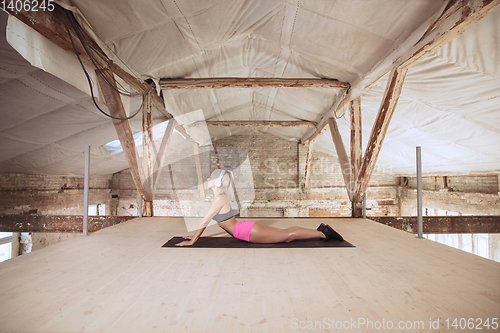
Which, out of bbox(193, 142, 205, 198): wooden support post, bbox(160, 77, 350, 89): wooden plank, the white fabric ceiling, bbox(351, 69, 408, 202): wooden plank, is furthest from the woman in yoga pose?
bbox(193, 142, 205, 198): wooden support post

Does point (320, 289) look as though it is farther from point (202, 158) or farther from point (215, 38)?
point (202, 158)

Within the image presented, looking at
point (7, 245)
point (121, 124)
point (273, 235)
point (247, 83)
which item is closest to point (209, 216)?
point (273, 235)

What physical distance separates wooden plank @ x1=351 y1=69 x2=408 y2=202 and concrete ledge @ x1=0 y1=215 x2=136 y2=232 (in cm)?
413

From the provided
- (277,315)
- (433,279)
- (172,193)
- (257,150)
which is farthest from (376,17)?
(172,193)

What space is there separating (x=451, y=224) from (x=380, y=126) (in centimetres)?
201

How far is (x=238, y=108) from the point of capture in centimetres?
702

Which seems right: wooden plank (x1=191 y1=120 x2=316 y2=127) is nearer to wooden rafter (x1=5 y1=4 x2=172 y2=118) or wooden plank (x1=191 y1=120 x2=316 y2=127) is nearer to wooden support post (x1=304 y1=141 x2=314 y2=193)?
wooden support post (x1=304 y1=141 x2=314 y2=193)

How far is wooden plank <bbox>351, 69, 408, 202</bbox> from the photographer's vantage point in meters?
3.06

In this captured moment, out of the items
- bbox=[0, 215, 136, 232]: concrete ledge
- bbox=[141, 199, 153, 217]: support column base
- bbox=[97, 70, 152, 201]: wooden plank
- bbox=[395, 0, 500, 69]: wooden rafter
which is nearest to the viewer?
bbox=[395, 0, 500, 69]: wooden rafter

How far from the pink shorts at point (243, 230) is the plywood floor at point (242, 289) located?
0.24 meters

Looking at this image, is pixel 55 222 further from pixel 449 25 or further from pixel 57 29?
pixel 449 25

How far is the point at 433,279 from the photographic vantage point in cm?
177

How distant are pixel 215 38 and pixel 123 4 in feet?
4.45

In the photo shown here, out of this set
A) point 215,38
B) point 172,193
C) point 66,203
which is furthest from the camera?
point 172,193
